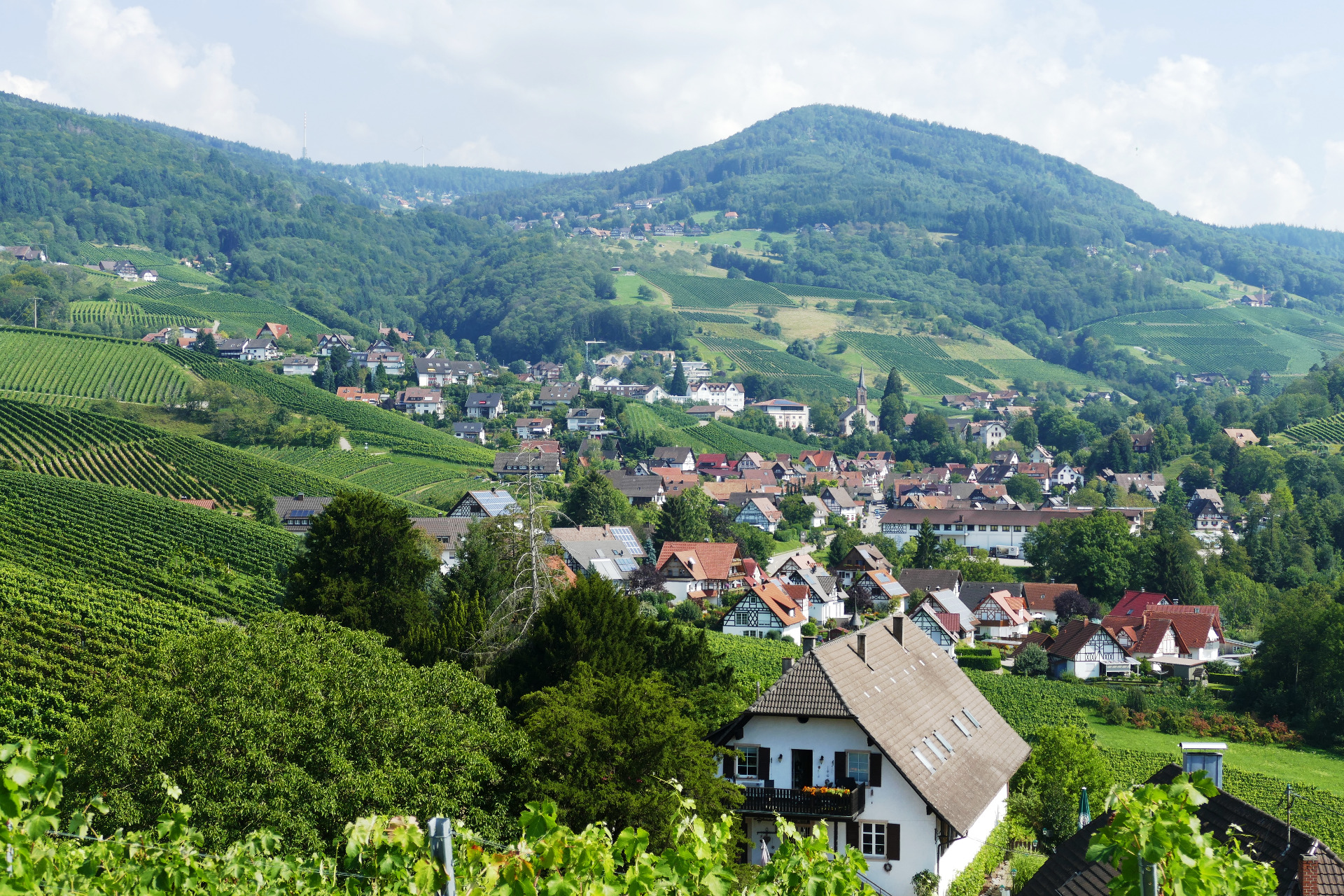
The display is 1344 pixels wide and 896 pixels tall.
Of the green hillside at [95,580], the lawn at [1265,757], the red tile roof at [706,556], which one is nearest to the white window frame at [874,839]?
the green hillside at [95,580]

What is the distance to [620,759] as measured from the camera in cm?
1862

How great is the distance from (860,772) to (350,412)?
94563 mm

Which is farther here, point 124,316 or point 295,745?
point 124,316

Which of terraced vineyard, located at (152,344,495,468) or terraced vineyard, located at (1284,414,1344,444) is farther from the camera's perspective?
terraced vineyard, located at (1284,414,1344,444)

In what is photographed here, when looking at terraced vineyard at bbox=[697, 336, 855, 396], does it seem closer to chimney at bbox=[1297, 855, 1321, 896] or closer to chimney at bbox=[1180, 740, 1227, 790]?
chimney at bbox=[1180, 740, 1227, 790]

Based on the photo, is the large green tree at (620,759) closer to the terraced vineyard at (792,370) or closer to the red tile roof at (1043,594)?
the red tile roof at (1043,594)

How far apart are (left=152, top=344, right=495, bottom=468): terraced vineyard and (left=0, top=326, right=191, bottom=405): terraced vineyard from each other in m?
3.53

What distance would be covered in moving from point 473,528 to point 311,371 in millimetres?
107929

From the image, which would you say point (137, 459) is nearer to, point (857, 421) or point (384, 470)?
point (384, 470)

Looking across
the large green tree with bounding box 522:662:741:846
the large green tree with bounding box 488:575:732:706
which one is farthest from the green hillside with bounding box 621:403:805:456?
the large green tree with bounding box 522:662:741:846

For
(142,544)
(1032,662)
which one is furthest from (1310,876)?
(1032,662)

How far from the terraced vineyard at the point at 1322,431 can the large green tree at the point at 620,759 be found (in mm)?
119593

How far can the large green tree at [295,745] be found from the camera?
16.4 metres

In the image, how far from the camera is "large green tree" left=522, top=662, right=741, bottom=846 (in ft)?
59.1
